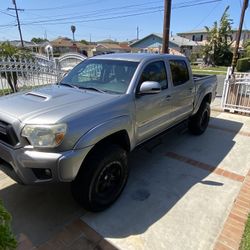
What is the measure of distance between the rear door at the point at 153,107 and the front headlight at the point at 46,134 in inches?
48.3

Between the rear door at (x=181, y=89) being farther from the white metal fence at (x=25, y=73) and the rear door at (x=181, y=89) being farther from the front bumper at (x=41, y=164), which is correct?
the white metal fence at (x=25, y=73)

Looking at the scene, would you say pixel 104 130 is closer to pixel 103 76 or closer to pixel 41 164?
pixel 41 164

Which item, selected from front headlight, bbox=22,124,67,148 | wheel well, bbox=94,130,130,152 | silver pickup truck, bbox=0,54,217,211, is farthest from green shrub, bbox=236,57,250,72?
front headlight, bbox=22,124,67,148

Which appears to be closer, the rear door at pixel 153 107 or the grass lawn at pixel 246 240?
the grass lawn at pixel 246 240

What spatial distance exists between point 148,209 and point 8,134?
6.28ft

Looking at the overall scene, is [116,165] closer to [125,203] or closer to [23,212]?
[125,203]

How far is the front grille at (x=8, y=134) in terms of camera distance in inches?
95.0

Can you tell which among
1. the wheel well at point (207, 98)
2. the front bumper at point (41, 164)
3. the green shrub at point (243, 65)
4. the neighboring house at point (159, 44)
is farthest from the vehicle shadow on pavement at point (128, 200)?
the neighboring house at point (159, 44)

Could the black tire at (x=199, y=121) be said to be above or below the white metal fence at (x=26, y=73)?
below

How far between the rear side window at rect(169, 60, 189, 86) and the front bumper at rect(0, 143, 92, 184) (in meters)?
2.40

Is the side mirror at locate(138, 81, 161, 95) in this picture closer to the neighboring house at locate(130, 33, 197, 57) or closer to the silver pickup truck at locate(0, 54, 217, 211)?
the silver pickup truck at locate(0, 54, 217, 211)

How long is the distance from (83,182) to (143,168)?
5.32 feet

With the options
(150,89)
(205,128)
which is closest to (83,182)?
(150,89)

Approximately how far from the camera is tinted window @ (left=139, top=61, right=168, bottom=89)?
11.4 ft
